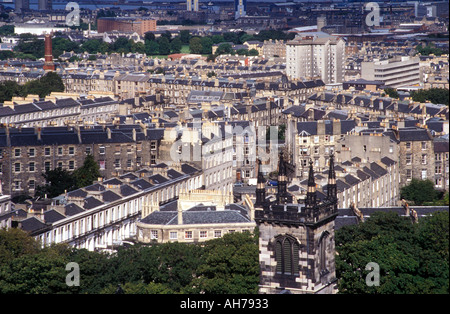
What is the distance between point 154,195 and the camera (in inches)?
3381

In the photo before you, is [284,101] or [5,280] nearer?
[5,280]

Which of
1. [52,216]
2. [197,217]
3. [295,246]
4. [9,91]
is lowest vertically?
[52,216]

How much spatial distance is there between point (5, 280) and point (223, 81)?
4484 inches

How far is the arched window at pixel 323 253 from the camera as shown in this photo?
44.7 m

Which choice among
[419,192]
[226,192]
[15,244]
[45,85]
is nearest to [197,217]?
[15,244]

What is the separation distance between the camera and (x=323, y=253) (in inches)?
1769

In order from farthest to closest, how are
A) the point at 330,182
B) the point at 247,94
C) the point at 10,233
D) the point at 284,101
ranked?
the point at 247,94 < the point at 284,101 < the point at 10,233 < the point at 330,182

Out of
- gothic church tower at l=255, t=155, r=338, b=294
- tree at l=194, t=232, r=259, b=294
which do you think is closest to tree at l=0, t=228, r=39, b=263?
tree at l=194, t=232, r=259, b=294

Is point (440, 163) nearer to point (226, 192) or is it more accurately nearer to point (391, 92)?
point (226, 192)

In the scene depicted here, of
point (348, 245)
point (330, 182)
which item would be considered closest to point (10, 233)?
point (348, 245)

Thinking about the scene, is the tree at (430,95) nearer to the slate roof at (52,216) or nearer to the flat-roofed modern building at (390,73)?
the flat-roofed modern building at (390,73)

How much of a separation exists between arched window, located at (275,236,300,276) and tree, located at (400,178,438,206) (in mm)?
44186

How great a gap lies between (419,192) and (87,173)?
89.6 feet
